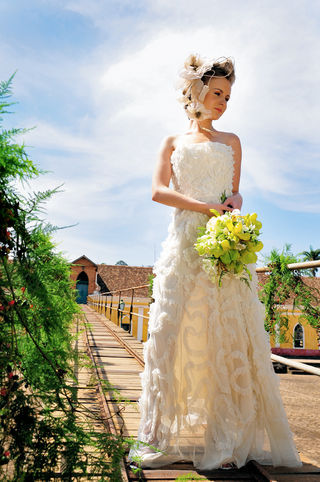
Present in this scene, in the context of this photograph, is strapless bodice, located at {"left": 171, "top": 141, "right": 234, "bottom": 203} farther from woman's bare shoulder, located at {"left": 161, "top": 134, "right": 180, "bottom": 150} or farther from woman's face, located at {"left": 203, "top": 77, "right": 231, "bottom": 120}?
woman's face, located at {"left": 203, "top": 77, "right": 231, "bottom": 120}

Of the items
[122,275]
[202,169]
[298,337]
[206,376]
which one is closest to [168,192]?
[202,169]

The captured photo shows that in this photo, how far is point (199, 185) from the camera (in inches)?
97.0

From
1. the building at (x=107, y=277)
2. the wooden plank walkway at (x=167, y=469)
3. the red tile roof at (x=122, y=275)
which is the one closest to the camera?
the wooden plank walkway at (x=167, y=469)

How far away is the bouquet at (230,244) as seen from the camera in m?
2.09

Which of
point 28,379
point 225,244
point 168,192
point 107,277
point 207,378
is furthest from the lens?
point 107,277

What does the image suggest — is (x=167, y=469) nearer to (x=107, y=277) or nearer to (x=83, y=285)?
(x=107, y=277)

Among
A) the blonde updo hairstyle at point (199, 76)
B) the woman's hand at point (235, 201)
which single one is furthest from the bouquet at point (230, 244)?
the blonde updo hairstyle at point (199, 76)

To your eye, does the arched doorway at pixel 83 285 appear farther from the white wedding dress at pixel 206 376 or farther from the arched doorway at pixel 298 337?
the white wedding dress at pixel 206 376

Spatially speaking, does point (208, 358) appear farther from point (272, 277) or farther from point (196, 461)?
point (272, 277)

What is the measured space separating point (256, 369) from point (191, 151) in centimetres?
132

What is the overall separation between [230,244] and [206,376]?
2.52ft

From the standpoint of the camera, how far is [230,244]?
2.09 meters

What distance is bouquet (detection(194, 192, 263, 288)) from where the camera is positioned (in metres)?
2.09

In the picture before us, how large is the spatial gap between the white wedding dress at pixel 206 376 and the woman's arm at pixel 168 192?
85 mm
